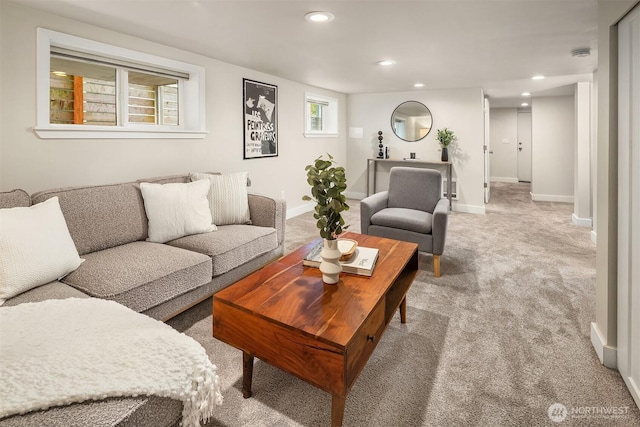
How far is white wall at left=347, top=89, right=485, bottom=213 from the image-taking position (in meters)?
5.91

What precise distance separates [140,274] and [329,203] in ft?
3.77

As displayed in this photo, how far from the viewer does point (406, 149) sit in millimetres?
6539

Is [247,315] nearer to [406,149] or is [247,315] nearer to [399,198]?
[399,198]

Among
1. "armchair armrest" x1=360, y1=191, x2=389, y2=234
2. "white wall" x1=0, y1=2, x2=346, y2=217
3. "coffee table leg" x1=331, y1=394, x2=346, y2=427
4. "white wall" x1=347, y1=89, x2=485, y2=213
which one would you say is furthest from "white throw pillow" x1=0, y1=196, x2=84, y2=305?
"white wall" x1=347, y1=89, x2=485, y2=213

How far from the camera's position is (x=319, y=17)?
252 cm

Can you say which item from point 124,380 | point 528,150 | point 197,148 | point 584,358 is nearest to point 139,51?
point 197,148

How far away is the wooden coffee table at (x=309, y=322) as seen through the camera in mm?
1287

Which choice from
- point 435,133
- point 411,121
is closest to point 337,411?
point 435,133

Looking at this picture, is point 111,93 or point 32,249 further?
point 111,93

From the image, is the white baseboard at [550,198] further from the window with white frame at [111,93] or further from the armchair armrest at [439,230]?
the window with white frame at [111,93]

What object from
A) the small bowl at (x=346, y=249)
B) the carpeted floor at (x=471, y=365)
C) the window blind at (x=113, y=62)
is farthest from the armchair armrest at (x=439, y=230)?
the window blind at (x=113, y=62)

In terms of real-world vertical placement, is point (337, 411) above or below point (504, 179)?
below

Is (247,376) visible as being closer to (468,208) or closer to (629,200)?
(629,200)

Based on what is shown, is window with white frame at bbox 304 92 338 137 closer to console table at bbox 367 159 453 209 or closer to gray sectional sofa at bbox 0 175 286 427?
console table at bbox 367 159 453 209
